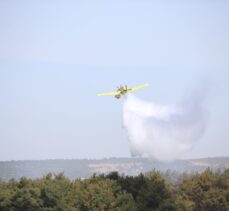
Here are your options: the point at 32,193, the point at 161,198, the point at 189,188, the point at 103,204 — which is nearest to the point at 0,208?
the point at 32,193

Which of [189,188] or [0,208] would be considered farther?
[189,188]

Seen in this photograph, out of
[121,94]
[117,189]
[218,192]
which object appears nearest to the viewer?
[121,94]

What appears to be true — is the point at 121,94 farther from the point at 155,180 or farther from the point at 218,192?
the point at 218,192

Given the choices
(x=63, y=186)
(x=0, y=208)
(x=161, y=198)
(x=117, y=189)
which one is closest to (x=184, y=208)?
(x=161, y=198)

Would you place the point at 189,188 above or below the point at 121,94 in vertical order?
below

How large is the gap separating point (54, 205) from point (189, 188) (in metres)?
27.7

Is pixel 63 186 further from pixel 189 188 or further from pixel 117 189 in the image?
pixel 189 188

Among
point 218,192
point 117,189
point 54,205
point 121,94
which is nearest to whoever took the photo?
point 121,94

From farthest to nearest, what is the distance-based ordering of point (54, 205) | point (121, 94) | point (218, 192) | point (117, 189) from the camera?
Answer: point (218, 192) → point (117, 189) → point (54, 205) → point (121, 94)

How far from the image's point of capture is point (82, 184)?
107812 millimetres

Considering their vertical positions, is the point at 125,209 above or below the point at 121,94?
below

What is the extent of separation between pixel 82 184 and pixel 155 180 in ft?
39.9

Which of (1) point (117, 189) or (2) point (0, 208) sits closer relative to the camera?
(2) point (0, 208)

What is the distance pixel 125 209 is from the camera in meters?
94.2
